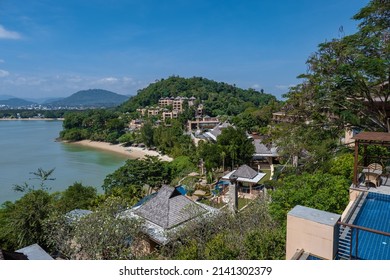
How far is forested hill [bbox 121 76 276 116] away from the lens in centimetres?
4800

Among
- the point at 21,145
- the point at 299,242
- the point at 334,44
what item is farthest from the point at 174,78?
the point at 299,242

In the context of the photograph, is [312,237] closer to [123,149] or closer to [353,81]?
[353,81]

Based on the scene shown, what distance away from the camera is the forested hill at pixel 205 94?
48.0m

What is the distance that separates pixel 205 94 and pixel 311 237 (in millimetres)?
53735

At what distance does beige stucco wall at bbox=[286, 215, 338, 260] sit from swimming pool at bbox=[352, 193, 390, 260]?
46 centimetres

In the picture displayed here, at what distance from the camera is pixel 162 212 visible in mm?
7012

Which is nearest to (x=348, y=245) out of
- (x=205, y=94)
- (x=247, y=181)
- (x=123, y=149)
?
(x=247, y=181)

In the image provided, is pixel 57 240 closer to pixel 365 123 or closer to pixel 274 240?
pixel 274 240

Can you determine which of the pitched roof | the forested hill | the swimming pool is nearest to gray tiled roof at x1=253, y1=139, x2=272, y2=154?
the pitched roof

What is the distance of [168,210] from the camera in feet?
23.0

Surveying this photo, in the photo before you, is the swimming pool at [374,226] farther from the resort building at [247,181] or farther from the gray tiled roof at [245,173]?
the gray tiled roof at [245,173]

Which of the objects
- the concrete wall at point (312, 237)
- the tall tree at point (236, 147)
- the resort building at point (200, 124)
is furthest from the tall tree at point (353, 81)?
the resort building at point (200, 124)

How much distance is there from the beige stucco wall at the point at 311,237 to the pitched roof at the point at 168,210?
3483mm
